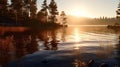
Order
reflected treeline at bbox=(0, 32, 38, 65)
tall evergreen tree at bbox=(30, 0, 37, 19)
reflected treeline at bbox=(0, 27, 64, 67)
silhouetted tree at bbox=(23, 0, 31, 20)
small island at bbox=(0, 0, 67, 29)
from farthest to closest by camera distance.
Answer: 1. tall evergreen tree at bbox=(30, 0, 37, 19)
2. silhouetted tree at bbox=(23, 0, 31, 20)
3. small island at bbox=(0, 0, 67, 29)
4. reflected treeline at bbox=(0, 27, 64, 67)
5. reflected treeline at bbox=(0, 32, 38, 65)

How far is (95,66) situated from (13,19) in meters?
76.7

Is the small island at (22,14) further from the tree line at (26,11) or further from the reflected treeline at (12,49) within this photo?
the reflected treeline at (12,49)

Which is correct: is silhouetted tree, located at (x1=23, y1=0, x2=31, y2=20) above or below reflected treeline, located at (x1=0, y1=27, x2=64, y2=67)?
above

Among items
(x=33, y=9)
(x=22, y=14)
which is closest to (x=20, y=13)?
(x=22, y=14)

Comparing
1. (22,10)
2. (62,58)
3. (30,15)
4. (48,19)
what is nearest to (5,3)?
(22,10)

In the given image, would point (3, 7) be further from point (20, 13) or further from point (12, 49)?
point (12, 49)

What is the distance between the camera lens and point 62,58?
23.9 meters

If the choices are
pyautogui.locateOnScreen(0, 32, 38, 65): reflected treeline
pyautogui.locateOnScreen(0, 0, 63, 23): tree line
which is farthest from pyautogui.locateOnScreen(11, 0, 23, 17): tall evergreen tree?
pyautogui.locateOnScreen(0, 32, 38, 65): reflected treeline

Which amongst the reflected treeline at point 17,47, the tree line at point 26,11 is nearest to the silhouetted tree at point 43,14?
the tree line at point 26,11

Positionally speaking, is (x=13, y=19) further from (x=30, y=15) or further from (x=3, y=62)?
(x=3, y=62)

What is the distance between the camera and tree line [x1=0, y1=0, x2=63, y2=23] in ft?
314

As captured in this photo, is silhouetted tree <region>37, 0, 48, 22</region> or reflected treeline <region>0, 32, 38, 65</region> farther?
silhouetted tree <region>37, 0, 48, 22</region>

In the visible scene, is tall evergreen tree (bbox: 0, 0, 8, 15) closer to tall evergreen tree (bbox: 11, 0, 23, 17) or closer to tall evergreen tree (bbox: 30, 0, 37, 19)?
tall evergreen tree (bbox: 11, 0, 23, 17)

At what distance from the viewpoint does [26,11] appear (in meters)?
111
